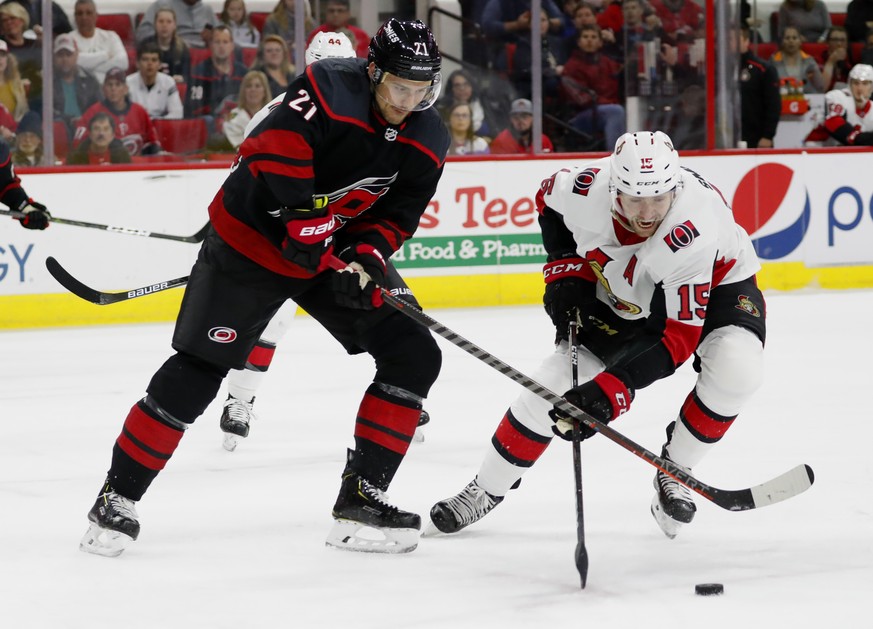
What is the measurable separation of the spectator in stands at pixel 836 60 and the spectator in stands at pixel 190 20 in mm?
3749

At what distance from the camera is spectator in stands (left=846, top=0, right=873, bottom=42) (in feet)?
26.8

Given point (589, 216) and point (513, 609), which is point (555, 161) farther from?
point (513, 609)

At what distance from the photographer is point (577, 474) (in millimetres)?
2566

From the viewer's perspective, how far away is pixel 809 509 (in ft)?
9.91

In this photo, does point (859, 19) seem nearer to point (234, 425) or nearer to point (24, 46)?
point (24, 46)

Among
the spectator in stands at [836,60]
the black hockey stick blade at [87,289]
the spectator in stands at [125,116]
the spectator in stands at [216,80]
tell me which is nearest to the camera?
the black hockey stick blade at [87,289]

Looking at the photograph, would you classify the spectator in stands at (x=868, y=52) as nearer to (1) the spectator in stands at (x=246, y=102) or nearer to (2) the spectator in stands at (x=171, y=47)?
(1) the spectator in stands at (x=246, y=102)

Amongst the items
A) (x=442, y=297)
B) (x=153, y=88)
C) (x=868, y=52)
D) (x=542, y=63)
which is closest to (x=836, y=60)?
(x=868, y=52)

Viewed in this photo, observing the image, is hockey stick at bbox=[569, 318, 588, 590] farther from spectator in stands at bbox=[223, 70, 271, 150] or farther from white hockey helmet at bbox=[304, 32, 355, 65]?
spectator in stands at bbox=[223, 70, 271, 150]

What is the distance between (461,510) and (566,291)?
0.52 meters

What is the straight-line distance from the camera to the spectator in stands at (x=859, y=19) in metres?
8.16

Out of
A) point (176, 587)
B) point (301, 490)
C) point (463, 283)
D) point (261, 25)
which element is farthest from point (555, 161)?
point (176, 587)

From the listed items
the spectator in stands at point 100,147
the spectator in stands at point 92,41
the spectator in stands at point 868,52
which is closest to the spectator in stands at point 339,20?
the spectator in stands at point 92,41

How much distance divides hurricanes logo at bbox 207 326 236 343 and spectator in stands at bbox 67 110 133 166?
382cm
